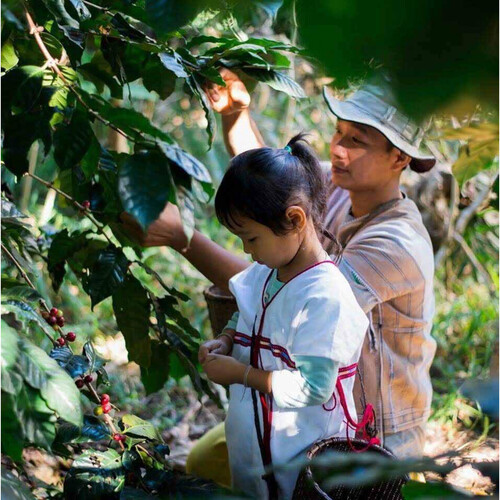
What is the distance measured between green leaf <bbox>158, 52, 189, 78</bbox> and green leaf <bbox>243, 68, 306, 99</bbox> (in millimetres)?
210

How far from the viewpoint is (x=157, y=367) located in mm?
1891

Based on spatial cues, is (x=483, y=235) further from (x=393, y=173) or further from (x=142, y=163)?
(x=142, y=163)

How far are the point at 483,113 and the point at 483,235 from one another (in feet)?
13.9

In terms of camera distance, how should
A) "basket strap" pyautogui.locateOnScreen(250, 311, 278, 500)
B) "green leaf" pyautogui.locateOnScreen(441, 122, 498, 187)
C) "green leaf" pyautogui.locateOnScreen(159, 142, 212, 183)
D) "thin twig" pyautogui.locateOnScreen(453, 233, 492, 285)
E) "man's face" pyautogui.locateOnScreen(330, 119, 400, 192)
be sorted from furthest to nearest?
"thin twig" pyautogui.locateOnScreen(453, 233, 492, 285)
"man's face" pyautogui.locateOnScreen(330, 119, 400, 192)
"basket strap" pyautogui.locateOnScreen(250, 311, 278, 500)
"green leaf" pyautogui.locateOnScreen(159, 142, 212, 183)
"green leaf" pyautogui.locateOnScreen(441, 122, 498, 187)

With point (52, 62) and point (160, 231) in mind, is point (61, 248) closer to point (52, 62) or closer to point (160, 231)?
point (160, 231)

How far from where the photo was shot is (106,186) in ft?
5.93

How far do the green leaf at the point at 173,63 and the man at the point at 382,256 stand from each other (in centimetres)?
49

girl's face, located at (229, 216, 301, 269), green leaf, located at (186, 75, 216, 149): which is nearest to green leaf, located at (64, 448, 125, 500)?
girl's face, located at (229, 216, 301, 269)

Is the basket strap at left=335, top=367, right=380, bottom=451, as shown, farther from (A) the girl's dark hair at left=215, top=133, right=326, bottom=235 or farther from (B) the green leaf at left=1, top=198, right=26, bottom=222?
(B) the green leaf at left=1, top=198, right=26, bottom=222

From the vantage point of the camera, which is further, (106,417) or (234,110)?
(234,110)

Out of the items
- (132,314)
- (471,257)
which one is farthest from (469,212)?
(132,314)

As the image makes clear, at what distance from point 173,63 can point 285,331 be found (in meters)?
0.61

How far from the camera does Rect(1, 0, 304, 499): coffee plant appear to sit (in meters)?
1.08

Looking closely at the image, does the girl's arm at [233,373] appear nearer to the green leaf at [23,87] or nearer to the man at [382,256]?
the man at [382,256]
